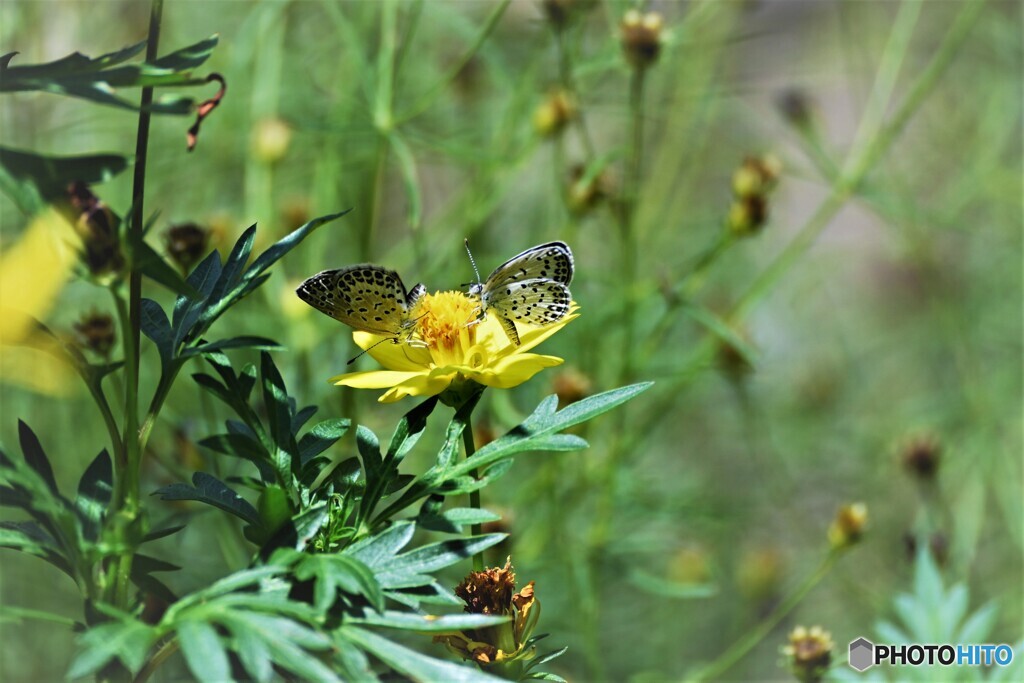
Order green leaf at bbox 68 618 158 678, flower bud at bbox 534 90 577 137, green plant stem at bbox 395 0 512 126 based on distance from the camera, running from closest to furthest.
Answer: green leaf at bbox 68 618 158 678 → green plant stem at bbox 395 0 512 126 → flower bud at bbox 534 90 577 137

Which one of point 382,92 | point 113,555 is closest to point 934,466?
point 382,92

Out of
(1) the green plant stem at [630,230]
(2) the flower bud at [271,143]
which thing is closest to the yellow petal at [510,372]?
(1) the green plant stem at [630,230]

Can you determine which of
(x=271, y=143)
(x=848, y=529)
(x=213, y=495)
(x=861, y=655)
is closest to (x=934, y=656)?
(x=861, y=655)

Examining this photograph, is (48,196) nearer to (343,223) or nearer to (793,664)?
(793,664)

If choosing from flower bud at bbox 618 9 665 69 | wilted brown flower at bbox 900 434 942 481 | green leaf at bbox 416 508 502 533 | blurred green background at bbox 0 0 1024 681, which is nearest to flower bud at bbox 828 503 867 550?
blurred green background at bbox 0 0 1024 681

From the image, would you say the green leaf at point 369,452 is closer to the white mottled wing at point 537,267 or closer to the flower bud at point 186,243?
the white mottled wing at point 537,267

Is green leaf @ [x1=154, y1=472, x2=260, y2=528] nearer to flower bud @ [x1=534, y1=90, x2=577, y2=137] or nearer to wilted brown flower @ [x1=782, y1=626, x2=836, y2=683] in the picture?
wilted brown flower @ [x1=782, y1=626, x2=836, y2=683]

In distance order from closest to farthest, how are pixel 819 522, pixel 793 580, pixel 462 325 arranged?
pixel 462 325 < pixel 793 580 < pixel 819 522
